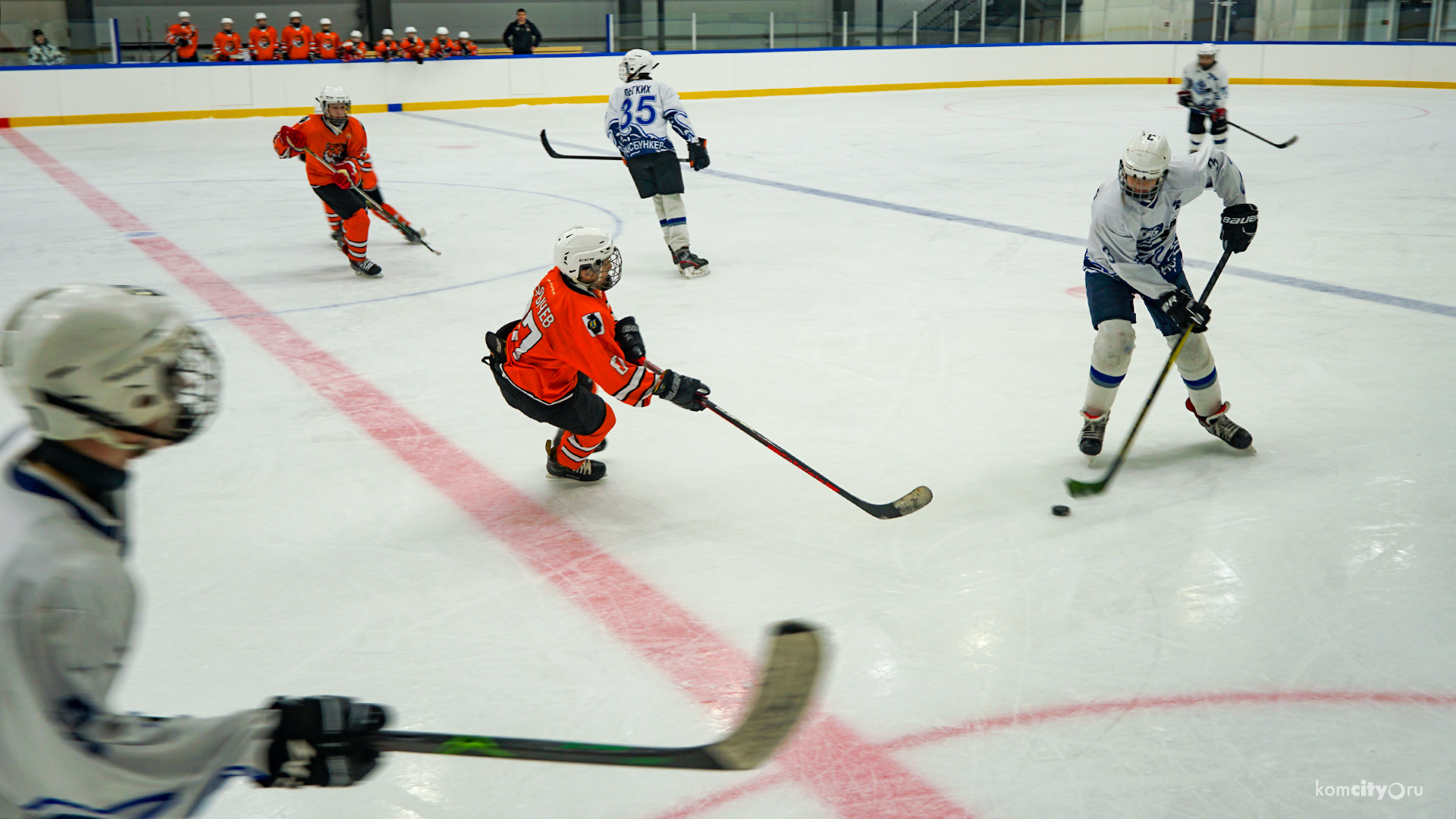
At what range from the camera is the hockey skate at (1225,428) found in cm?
356

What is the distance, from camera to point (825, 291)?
577 centimetres

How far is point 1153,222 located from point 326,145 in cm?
479

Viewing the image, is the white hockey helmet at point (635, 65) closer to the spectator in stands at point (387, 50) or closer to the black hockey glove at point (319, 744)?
the black hockey glove at point (319, 744)

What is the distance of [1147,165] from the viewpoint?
11.0 feet

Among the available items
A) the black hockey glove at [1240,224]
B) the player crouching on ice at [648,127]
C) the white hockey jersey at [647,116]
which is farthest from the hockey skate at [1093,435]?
the white hockey jersey at [647,116]

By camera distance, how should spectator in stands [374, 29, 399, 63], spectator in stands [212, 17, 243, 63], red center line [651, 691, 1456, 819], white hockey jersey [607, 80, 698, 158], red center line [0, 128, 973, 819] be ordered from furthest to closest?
spectator in stands [374, 29, 399, 63], spectator in stands [212, 17, 243, 63], white hockey jersey [607, 80, 698, 158], red center line [651, 691, 1456, 819], red center line [0, 128, 973, 819]

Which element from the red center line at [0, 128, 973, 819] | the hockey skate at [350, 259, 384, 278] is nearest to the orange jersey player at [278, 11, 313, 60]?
the hockey skate at [350, 259, 384, 278]

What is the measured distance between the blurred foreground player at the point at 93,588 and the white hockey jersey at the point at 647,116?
554cm

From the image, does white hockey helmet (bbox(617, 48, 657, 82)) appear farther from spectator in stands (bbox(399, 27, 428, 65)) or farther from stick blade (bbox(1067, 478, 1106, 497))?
spectator in stands (bbox(399, 27, 428, 65))

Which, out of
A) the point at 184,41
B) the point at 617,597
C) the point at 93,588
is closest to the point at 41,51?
the point at 184,41

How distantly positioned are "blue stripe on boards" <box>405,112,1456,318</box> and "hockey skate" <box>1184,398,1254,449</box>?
7.39 ft

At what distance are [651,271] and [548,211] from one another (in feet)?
6.88

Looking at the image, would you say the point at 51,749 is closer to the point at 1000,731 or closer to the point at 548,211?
the point at 1000,731

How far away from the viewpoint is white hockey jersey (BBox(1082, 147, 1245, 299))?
3.46 metres
